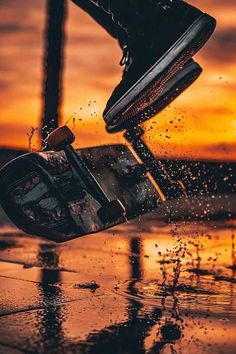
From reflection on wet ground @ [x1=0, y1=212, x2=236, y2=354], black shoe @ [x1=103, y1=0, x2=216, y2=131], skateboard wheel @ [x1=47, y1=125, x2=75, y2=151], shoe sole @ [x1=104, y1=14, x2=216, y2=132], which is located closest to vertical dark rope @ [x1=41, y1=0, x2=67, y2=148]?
reflection on wet ground @ [x1=0, y1=212, x2=236, y2=354]

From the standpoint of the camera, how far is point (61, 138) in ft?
10.7

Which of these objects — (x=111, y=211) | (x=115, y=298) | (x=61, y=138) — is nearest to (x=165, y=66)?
(x=61, y=138)

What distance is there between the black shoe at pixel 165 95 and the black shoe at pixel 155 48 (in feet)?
0.70

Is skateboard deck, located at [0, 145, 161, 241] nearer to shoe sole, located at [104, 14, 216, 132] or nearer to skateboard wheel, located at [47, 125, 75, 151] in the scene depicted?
skateboard wheel, located at [47, 125, 75, 151]

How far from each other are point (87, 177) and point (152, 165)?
941mm

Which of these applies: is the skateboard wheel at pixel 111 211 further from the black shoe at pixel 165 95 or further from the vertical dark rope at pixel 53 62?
the vertical dark rope at pixel 53 62

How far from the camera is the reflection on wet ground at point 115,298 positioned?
7.59ft

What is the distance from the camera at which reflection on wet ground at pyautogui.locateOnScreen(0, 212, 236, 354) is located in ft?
7.59

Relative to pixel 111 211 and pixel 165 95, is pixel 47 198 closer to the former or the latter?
pixel 111 211

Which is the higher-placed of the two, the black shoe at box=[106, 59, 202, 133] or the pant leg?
the pant leg

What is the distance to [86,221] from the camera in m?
3.60

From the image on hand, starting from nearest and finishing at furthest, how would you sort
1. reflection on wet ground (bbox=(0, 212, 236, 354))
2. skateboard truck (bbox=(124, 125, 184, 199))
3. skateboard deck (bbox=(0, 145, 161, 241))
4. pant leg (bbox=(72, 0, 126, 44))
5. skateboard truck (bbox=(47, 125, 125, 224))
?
reflection on wet ground (bbox=(0, 212, 236, 354)) → skateboard truck (bbox=(47, 125, 125, 224)) → skateboard deck (bbox=(0, 145, 161, 241)) → skateboard truck (bbox=(124, 125, 184, 199)) → pant leg (bbox=(72, 0, 126, 44))

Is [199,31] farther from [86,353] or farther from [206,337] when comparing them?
[86,353]

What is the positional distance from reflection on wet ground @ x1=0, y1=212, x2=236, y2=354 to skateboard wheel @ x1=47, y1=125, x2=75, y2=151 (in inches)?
32.0
